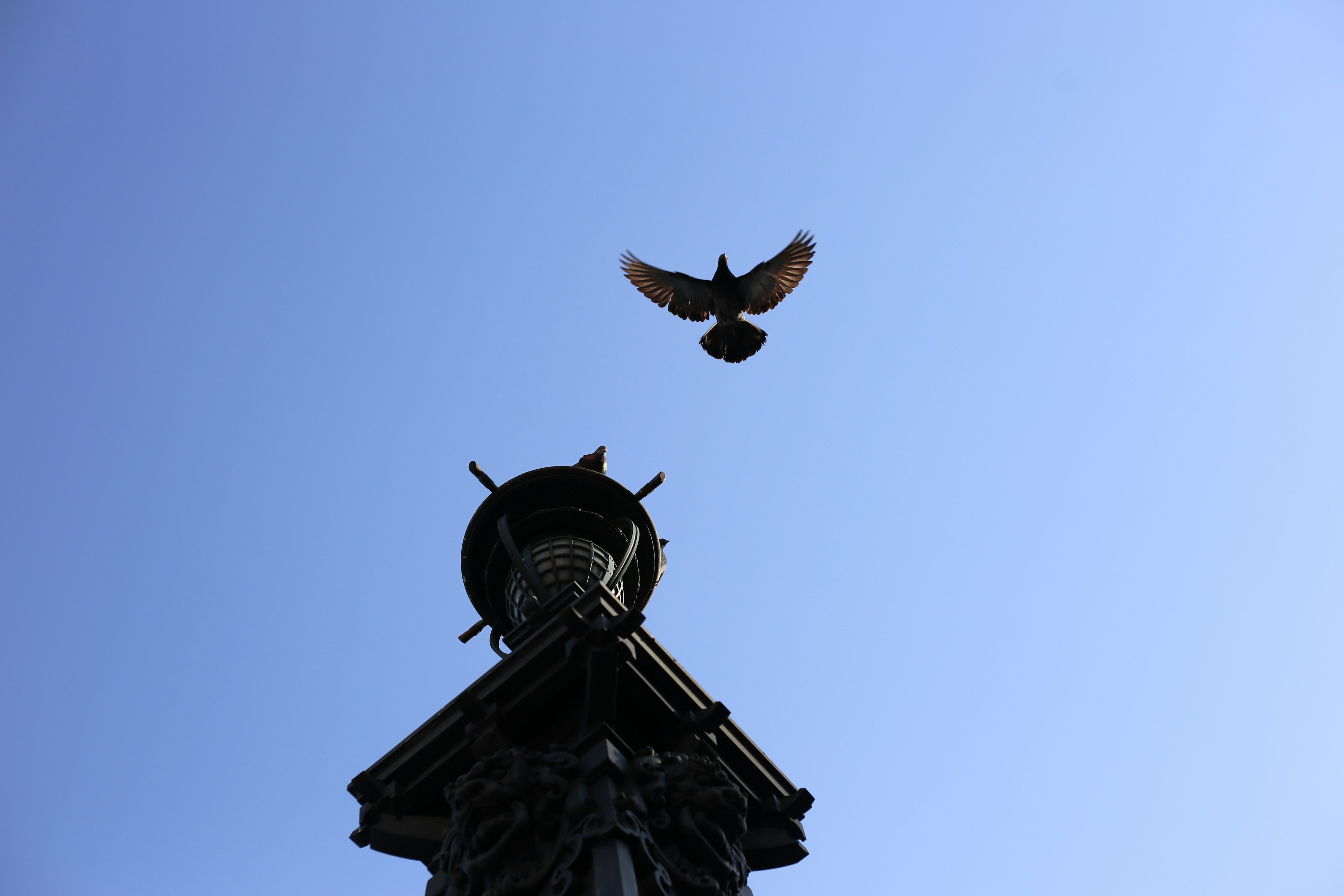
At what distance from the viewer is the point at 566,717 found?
7.84 metres

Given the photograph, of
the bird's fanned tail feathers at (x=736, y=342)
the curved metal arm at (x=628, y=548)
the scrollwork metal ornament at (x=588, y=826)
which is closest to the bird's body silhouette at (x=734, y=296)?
the bird's fanned tail feathers at (x=736, y=342)

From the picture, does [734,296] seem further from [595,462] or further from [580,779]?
[580,779]

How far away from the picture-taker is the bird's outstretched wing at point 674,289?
47.4ft

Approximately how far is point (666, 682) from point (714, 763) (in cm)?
84

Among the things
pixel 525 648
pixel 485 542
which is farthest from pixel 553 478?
pixel 525 648

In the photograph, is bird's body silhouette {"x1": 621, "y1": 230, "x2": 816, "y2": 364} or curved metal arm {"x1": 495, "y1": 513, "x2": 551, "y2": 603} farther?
bird's body silhouette {"x1": 621, "y1": 230, "x2": 816, "y2": 364}

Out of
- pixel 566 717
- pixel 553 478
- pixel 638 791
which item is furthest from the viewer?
pixel 553 478

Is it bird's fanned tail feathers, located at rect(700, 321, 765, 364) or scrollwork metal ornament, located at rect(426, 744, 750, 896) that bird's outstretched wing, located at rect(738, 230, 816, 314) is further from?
scrollwork metal ornament, located at rect(426, 744, 750, 896)

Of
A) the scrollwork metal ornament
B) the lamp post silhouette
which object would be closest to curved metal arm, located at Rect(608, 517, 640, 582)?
the lamp post silhouette

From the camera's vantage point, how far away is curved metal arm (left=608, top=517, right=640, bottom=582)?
32.7 ft

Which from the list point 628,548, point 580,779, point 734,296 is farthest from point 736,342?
point 580,779

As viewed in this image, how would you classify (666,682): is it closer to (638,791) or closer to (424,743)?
(638,791)

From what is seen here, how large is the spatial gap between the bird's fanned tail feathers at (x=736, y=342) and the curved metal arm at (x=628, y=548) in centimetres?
368

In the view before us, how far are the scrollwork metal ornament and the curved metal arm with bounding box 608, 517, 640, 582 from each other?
261 cm
